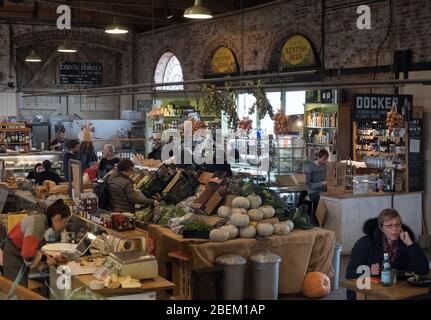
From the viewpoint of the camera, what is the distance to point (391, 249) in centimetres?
598

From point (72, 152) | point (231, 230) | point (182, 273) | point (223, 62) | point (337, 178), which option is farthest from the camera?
point (223, 62)

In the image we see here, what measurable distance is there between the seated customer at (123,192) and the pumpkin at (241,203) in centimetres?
134

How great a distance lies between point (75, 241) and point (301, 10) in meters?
9.59

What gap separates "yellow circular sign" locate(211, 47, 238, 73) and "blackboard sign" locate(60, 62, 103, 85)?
3.76 meters

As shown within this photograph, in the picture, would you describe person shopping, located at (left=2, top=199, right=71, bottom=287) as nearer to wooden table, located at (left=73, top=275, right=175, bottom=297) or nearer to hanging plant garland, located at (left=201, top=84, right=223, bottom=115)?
wooden table, located at (left=73, top=275, right=175, bottom=297)

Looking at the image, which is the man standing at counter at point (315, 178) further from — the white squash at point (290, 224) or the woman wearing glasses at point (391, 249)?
the woman wearing glasses at point (391, 249)

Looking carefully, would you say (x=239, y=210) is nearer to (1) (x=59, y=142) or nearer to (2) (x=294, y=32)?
(2) (x=294, y=32)

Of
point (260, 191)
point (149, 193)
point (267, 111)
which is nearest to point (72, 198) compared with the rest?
point (149, 193)

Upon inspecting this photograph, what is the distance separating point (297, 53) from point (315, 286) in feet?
26.2

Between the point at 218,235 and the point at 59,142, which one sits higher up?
the point at 59,142

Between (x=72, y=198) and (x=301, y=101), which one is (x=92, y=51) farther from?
(x=72, y=198)

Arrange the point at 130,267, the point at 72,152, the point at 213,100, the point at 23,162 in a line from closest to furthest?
1. the point at 130,267
2. the point at 213,100
3. the point at 72,152
4. the point at 23,162

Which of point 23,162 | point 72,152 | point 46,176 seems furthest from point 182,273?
point 23,162

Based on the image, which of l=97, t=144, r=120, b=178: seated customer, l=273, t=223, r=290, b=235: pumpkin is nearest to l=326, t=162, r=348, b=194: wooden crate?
l=273, t=223, r=290, b=235: pumpkin
